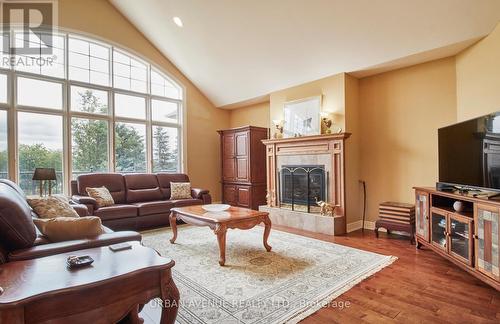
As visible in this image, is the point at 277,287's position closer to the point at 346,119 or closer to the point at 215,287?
the point at 215,287

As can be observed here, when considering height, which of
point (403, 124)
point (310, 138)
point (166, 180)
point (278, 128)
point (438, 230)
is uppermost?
point (278, 128)

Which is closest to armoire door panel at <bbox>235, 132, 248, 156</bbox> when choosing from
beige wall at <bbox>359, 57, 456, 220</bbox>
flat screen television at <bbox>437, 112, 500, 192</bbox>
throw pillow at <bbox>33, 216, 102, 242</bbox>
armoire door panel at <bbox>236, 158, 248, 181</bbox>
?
armoire door panel at <bbox>236, 158, 248, 181</bbox>

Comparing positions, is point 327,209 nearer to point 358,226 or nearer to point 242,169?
point 358,226

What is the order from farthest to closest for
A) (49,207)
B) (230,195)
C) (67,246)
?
1. (230,195)
2. (49,207)
3. (67,246)

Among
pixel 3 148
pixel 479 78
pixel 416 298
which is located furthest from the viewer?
pixel 3 148

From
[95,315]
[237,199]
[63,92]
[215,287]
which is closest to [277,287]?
[215,287]

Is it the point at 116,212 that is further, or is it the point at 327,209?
the point at 327,209

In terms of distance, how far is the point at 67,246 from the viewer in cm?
192

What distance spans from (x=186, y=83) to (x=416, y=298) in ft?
20.1

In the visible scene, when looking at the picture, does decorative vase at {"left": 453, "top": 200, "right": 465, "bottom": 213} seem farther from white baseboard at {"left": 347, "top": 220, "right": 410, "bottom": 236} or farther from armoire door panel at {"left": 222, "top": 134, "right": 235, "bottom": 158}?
armoire door panel at {"left": 222, "top": 134, "right": 235, "bottom": 158}

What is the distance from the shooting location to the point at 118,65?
5.81m

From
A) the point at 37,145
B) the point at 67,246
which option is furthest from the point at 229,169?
the point at 67,246

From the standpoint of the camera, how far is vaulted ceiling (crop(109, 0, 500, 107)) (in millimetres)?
3387

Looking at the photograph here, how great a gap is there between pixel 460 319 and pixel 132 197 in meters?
4.92
